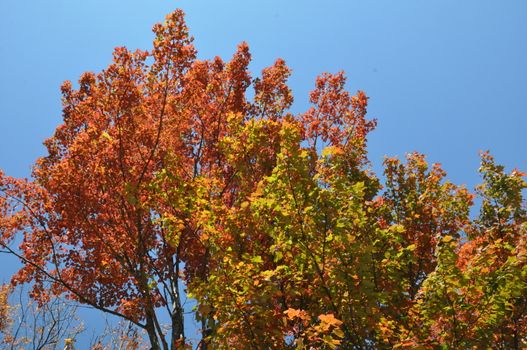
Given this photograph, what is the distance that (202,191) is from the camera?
5895mm

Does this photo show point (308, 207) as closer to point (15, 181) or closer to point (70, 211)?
point (70, 211)

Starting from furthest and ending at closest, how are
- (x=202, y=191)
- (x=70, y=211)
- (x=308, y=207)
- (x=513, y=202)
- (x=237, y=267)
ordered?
(x=70, y=211), (x=513, y=202), (x=202, y=191), (x=237, y=267), (x=308, y=207)

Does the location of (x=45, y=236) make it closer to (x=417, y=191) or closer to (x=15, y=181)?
(x=15, y=181)

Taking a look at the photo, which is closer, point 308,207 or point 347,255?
point 308,207

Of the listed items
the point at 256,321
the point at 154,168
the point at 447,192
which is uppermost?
the point at 154,168

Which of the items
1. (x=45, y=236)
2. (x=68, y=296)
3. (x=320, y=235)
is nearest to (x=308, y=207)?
(x=320, y=235)

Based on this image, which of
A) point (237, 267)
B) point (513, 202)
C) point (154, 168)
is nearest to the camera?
point (237, 267)

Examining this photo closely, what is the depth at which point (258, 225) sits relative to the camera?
589 cm

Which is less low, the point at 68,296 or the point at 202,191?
the point at 68,296

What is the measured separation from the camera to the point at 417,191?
10023mm

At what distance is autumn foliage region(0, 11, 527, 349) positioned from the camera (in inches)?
191

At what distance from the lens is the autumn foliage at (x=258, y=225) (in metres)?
4.86

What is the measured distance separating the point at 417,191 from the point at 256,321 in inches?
A: 261

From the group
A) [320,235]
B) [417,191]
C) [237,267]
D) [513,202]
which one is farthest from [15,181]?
[513,202]
